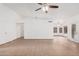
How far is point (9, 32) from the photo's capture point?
8.77 feet

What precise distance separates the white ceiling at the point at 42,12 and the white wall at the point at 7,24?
0.45 ft

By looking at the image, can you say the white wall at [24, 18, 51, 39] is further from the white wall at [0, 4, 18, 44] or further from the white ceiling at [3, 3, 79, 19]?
the white wall at [0, 4, 18, 44]

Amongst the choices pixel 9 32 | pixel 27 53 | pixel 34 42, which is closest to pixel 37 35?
pixel 34 42

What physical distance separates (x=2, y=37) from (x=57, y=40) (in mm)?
1275

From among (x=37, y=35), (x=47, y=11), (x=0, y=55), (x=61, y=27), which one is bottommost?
(x=0, y=55)

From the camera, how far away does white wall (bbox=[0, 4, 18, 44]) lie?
8.56 feet

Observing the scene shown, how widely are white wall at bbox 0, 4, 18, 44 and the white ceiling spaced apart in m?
0.14

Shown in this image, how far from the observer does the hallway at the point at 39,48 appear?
254cm

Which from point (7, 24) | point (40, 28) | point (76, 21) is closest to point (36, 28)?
point (40, 28)

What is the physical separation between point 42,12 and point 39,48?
0.82 meters

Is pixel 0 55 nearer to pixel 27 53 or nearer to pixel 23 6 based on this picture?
pixel 27 53

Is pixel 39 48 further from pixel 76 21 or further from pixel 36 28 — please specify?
pixel 76 21

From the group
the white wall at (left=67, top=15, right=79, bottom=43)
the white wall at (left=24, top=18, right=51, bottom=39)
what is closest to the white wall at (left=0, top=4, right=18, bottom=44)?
the white wall at (left=24, top=18, right=51, bottom=39)

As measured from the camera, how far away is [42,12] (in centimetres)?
264
